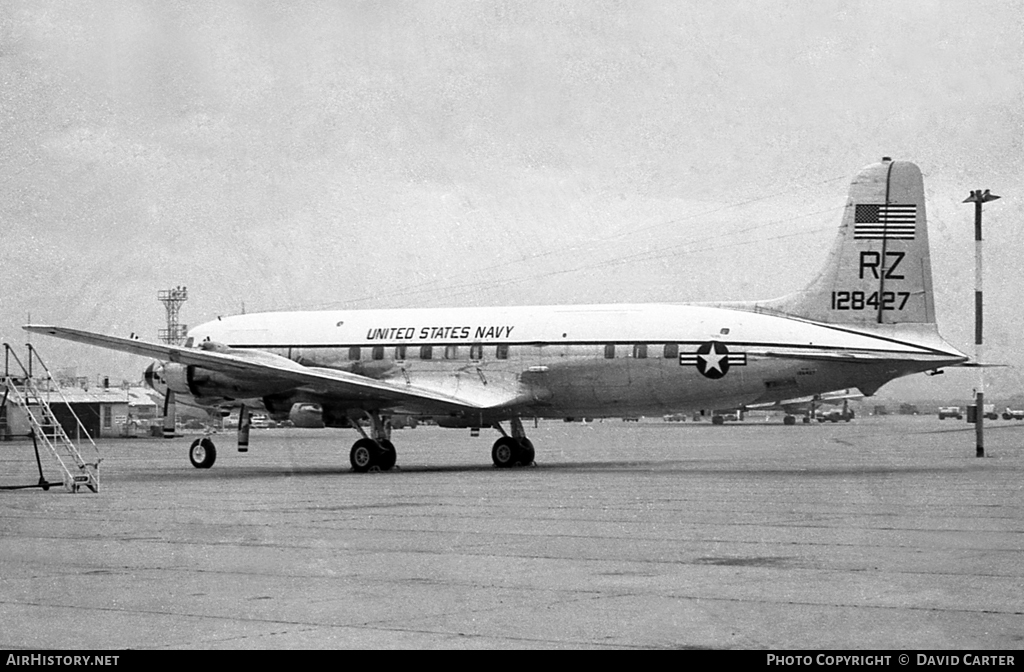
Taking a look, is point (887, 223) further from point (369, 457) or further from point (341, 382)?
point (369, 457)

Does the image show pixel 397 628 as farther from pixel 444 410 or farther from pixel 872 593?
pixel 444 410

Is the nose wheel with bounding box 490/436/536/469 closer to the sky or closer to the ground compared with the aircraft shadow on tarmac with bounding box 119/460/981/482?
closer to the sky

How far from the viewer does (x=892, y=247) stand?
30.2 m

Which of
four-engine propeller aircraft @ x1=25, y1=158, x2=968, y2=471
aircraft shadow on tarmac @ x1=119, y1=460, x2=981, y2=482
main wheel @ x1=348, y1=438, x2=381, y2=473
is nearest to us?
aircraft shadow on tarmac @ x1=119, y1=460, x2=981, y2=482

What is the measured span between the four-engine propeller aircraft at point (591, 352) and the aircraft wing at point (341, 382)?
0.18 feet

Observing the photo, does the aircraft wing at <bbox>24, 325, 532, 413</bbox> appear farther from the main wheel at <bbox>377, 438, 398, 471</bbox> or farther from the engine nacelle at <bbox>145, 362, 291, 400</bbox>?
the main wheel at <bbox>377, 438, 398, 471</bbox>

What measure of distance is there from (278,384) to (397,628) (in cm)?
2254

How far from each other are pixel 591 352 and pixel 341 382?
19.9 feet

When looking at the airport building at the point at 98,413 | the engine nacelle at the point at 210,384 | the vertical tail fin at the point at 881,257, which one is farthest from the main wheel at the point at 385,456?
the airport building at the point at 98,413

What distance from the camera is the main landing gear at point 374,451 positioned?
32.0m

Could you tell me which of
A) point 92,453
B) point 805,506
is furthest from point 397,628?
point 92,453

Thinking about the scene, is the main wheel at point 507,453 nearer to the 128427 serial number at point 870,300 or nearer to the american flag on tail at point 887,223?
the 128427 serial number at point 870,300

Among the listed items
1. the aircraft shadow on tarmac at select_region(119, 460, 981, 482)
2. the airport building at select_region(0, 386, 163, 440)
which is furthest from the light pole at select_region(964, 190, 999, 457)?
the airport building at select_region(0, 386, 163, 440)

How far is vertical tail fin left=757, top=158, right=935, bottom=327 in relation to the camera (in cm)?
2998
